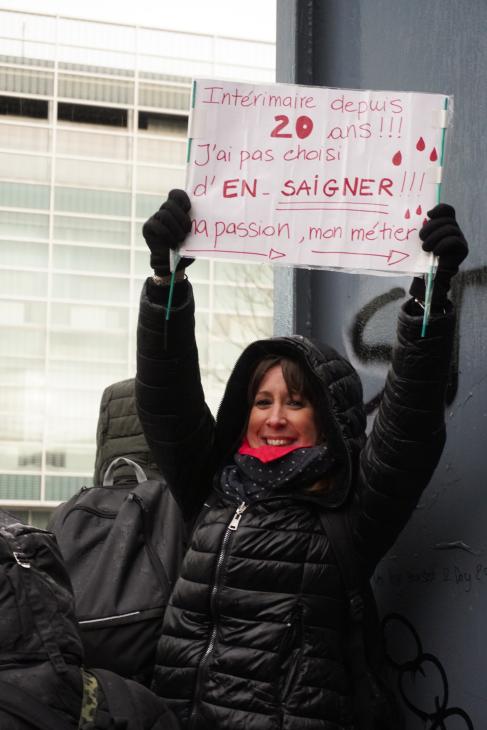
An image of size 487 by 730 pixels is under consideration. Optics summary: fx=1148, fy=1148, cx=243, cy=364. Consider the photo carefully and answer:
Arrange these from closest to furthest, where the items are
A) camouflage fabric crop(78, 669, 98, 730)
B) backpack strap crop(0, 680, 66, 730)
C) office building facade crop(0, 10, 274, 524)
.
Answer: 1. backpack strap crop(0, 680, 66, 730)
2. camouflage fabric crop(78, 669, 98, 730)
3. office building facade crop(0, 10, 274, 524)

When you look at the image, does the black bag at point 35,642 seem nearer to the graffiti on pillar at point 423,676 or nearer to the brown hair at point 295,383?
the brown hair at point 295,383

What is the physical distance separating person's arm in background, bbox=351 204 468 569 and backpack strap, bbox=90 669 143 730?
0.84 m

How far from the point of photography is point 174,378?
10.3ft

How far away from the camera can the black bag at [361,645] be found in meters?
2.88

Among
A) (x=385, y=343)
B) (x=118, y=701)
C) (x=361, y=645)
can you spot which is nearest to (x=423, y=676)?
(x=361, y=645)

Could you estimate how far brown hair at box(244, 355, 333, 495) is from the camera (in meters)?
3.07

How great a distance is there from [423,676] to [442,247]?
1.34m

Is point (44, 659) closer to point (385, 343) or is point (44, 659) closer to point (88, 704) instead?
point (88, 704)

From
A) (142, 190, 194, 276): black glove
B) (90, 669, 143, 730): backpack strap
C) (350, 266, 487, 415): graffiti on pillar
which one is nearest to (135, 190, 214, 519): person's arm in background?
(142, 190, 194, 276): black glove

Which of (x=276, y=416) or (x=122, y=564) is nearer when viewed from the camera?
(x=276, y=416)

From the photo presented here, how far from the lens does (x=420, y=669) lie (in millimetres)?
3352

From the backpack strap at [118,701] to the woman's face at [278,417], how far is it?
939 mm

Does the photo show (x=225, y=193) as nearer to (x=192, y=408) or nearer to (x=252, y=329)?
(x=192, y=408)

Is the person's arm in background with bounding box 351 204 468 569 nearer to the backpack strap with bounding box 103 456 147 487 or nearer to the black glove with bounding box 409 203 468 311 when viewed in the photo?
the black glove with bounding box 409 203 468 311
